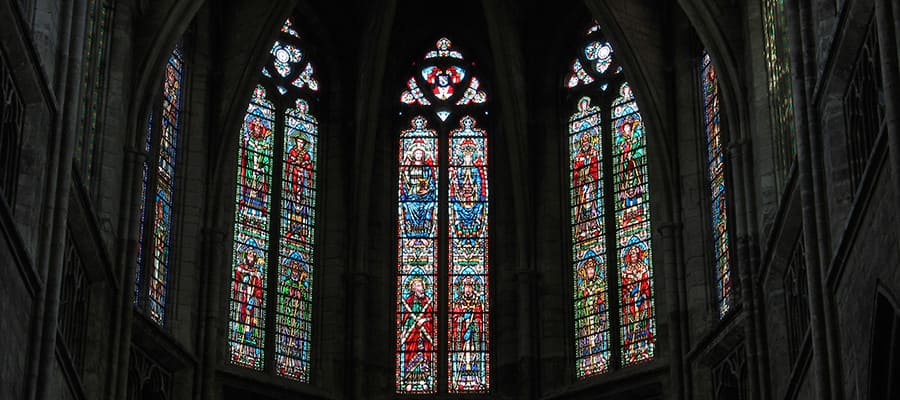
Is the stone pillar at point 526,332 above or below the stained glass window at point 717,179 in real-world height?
below

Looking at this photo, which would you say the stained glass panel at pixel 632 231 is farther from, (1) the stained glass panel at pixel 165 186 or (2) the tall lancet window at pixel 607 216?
(1) the stained glass panel at pixel 165 186

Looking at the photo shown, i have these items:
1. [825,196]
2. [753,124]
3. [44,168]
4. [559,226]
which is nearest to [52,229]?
[44,168]

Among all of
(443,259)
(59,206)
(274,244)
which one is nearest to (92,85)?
(59,206)

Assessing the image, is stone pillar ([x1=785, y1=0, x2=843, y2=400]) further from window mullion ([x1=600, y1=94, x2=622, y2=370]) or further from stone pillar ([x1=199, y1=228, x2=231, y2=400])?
stone pillar ([x1=199, y1=228, x2=231, y2=400])

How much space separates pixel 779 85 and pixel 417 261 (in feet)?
26.4

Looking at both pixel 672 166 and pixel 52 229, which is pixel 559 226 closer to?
pixel 672 166

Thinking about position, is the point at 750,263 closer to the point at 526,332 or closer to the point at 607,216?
the point at 607,216

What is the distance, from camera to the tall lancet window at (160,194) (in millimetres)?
26094

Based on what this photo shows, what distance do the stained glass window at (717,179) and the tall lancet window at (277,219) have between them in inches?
241

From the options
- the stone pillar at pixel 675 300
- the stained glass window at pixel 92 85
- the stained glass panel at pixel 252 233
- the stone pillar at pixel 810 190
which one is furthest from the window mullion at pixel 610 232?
the stone pillar at pixel 810 190

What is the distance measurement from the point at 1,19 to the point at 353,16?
41.2 ft

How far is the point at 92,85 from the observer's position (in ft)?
78.4

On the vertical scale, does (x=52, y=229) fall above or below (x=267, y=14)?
below

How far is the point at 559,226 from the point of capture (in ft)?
96.6
